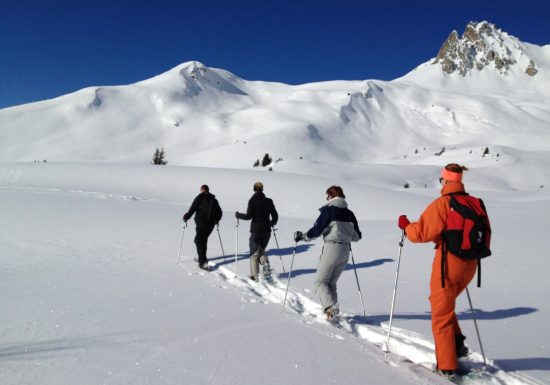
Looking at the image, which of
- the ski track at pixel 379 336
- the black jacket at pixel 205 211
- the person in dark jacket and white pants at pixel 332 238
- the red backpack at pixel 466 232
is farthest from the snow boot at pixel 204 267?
the red backpack at pixel 466 232

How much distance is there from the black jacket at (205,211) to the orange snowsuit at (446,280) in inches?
221

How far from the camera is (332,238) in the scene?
5.50m

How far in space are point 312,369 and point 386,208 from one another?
1747cm

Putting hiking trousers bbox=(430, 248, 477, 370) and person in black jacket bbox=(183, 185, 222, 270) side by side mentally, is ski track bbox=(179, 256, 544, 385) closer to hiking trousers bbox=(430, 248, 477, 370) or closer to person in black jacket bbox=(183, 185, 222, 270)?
hiking trousers bbox=(430, 248, 477, 370)

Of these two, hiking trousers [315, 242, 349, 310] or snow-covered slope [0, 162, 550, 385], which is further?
hiking trousers [315, 242, 349, 310]

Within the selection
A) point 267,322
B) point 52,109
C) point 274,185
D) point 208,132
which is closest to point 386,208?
point 274,185

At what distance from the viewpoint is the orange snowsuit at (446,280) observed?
12.7 ft

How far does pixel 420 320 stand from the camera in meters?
5.53

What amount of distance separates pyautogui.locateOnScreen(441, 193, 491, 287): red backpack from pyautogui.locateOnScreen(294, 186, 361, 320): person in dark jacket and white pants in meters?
1.79

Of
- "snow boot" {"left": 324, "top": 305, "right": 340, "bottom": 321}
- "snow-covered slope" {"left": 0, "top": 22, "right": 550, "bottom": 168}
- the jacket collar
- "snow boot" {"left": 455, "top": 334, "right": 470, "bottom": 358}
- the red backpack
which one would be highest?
"snow-covered slope" {"left": 0, "top": 22, "right": 550, "bottom": 168}

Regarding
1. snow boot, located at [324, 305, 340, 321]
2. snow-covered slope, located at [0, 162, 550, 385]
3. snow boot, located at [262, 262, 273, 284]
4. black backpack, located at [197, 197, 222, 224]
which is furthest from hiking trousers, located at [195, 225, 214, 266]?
snow boot, located at [324, 305, 340, 321]

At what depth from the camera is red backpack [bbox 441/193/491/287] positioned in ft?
12.2

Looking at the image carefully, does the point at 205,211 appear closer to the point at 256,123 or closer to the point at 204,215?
the point at 204,215

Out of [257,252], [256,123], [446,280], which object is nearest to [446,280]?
[446,280]
